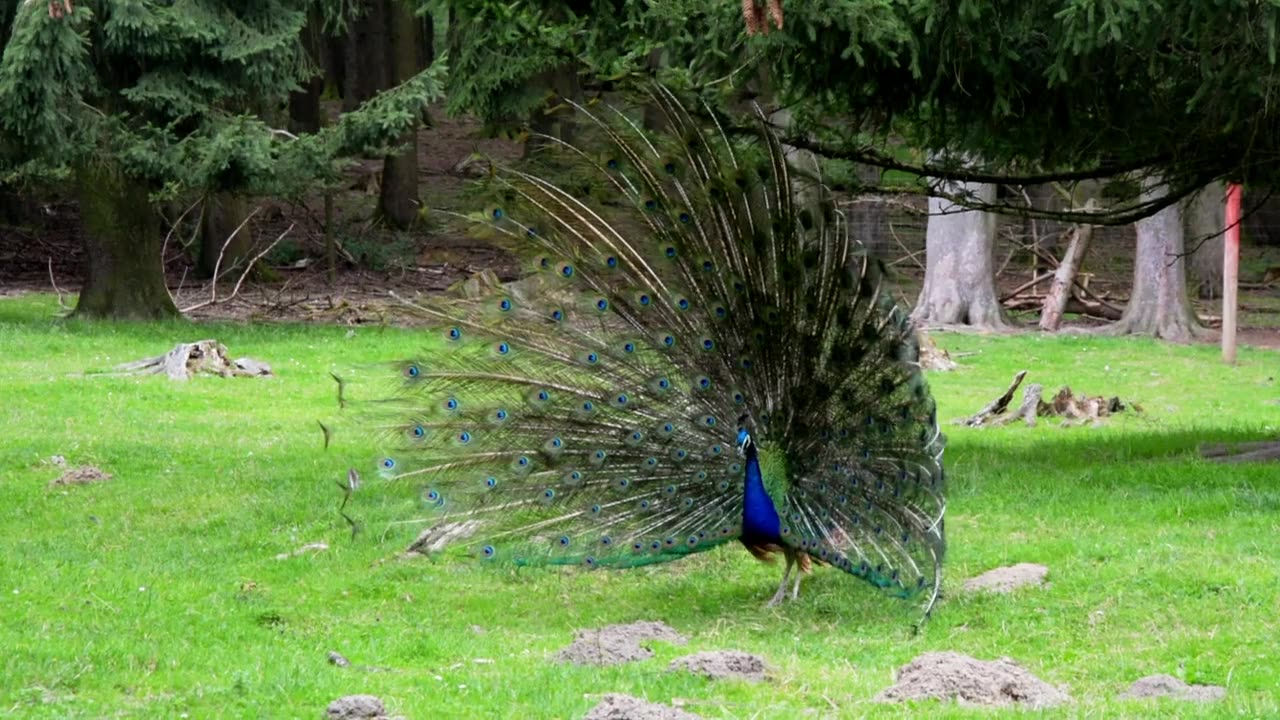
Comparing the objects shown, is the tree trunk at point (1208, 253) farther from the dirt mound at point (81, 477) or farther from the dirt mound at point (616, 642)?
the dirt mound at point (616, 642)

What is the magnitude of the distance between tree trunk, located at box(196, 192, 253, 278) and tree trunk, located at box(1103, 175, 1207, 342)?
15271 millimetres

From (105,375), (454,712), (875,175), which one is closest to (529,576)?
(454,712)

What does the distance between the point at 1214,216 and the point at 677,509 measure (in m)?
25.4

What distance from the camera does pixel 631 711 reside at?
6.13 m

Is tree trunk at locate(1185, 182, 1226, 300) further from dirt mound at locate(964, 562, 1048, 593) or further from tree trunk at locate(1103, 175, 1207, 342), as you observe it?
dirt mound at locate(964, 562, 1048, 593)

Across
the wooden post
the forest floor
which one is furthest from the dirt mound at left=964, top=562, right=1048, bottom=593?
the forest floor

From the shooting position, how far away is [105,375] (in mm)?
18406

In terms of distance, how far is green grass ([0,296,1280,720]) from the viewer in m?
6.93

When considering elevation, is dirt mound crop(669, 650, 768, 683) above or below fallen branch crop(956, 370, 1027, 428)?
below

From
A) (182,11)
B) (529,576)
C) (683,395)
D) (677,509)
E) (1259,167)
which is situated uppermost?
(182,11)

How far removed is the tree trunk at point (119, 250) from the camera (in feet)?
76.9

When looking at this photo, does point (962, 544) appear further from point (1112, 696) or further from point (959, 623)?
point (1112, 696)

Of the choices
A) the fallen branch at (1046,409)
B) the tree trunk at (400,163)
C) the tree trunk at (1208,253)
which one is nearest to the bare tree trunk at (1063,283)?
the tree trunk at (1208,253)

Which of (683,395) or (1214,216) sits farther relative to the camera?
(1214,216)
